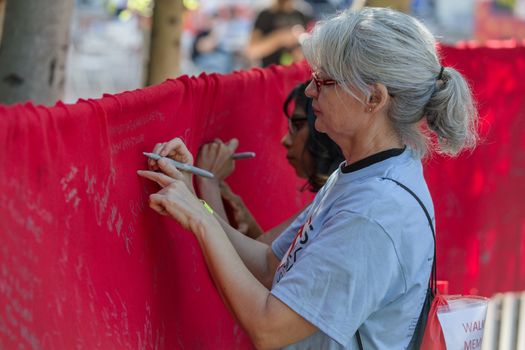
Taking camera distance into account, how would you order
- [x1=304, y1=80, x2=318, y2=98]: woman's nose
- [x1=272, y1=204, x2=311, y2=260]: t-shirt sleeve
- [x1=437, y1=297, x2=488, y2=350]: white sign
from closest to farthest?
[x1=304, y1=80, x2=318, y2=98]: woman's nose, [x1=437, y1=297, x2=488, y2=350]: white sign, [x1=272, y1=204, x2=311, y2=260]: t-shirt sleeve

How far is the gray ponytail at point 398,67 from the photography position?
8.07 ft

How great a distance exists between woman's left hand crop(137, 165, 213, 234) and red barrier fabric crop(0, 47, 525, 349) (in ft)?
0.28

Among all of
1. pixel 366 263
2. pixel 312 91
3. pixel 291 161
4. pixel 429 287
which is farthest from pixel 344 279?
pixel 291 161

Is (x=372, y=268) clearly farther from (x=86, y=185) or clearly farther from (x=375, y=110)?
(x=86, y=185)

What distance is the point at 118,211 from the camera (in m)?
2.49

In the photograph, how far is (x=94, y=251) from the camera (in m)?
2.35

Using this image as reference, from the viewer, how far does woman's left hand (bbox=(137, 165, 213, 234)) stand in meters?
2.49

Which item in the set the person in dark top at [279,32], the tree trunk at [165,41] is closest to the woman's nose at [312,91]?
the tree trunk at [165,41]

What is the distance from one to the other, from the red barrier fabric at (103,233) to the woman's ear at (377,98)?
58cm

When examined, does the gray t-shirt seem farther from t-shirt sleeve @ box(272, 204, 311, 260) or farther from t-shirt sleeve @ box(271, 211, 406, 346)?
A: t-shirt sleeve @ box(272, 204, 311, 260)

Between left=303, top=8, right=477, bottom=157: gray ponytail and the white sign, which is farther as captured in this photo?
the white sign

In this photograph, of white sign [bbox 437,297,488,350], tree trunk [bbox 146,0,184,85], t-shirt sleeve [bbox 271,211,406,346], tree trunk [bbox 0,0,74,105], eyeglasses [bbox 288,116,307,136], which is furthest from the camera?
tree trunk [bbox 146,0,184,85]

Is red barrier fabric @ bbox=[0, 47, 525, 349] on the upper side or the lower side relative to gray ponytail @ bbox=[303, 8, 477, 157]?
lower

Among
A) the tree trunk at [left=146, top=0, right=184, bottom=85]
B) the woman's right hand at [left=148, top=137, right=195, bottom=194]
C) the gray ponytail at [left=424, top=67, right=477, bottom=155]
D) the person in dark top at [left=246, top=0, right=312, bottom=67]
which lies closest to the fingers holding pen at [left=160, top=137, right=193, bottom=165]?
the woman's right hand at [left=148, top=137, right=195, bottom=194]
